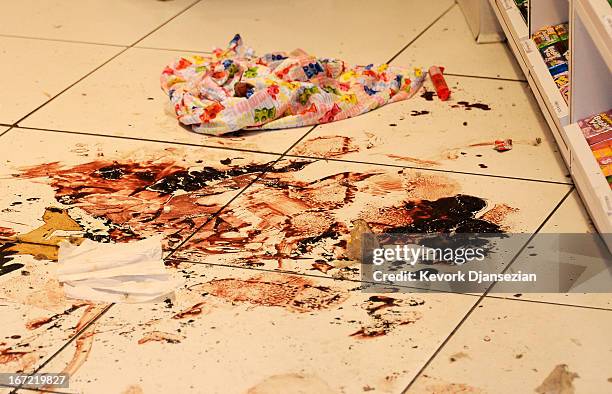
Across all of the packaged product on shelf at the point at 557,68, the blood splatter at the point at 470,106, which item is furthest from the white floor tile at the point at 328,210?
the blood splatter at the point at 470,106

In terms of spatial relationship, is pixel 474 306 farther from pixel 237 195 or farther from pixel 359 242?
pixel 237 195

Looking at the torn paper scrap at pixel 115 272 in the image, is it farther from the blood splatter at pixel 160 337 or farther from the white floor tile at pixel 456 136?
the white floor tile at pixel 456 136

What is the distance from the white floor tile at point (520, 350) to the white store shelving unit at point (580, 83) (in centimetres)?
28

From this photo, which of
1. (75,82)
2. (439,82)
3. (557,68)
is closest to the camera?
(557,68)

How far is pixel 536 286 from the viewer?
2.28 metres

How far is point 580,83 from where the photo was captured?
2.60 metres

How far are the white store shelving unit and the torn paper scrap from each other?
1.01 metres

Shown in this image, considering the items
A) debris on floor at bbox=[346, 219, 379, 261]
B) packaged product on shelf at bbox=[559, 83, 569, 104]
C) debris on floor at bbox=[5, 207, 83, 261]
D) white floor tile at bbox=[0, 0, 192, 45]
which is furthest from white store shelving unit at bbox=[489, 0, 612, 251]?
white floor tile at bbox=[0, 0, 192, 45]

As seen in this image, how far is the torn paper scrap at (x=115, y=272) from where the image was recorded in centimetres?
233

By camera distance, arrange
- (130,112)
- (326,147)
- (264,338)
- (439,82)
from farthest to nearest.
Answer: (439,82) → (130,112) → (326,147) → (264,338)

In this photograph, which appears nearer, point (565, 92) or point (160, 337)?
point (160, 337)

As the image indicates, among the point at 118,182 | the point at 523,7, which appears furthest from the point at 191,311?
the point at 523,7

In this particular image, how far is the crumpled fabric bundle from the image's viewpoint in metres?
3.14

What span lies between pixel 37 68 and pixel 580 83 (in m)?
2.01
